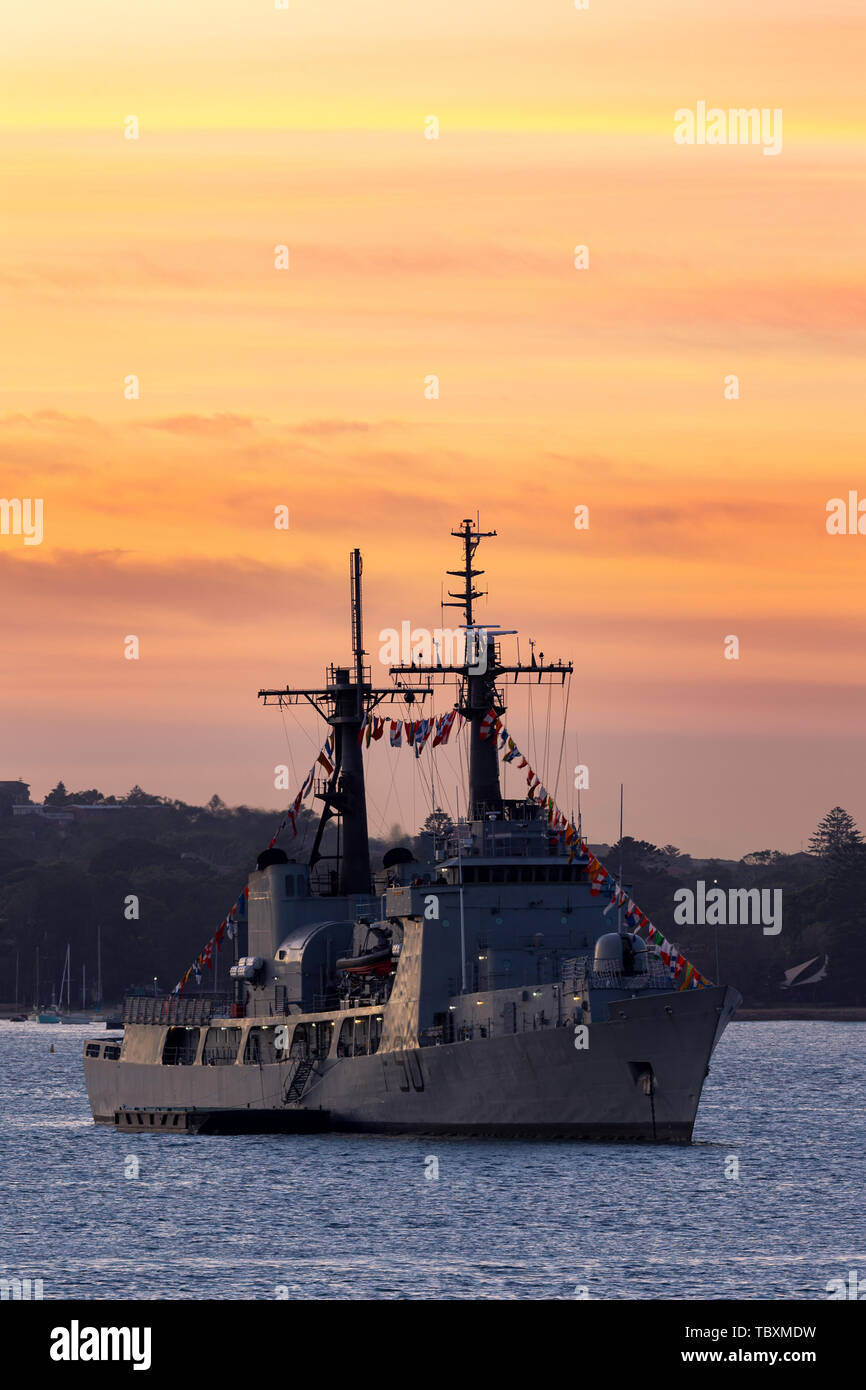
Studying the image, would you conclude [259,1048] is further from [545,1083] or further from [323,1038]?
[545,1083]

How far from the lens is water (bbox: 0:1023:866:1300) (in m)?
39.2

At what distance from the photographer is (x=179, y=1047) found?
78.9 metres

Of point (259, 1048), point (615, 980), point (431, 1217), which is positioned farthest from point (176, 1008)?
point (431, 1217)

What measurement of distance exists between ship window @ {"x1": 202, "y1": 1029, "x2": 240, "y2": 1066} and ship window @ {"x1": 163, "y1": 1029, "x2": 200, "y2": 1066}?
1.42 m

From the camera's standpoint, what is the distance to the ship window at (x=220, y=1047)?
75.4 meters

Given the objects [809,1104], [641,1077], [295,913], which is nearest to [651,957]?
[641,1077]

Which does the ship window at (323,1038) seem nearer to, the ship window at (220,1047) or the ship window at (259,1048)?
the ship window at (259,1048)

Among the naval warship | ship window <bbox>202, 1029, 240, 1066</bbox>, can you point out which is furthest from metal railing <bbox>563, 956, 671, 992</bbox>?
ship window <bbox>202, 1029, 240, 1066</bbox>

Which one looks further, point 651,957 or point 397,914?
point 397,914
